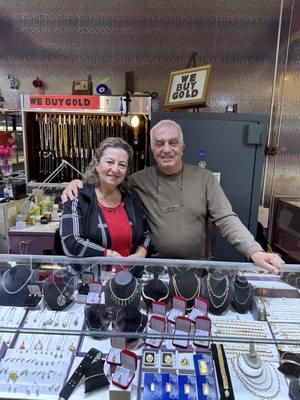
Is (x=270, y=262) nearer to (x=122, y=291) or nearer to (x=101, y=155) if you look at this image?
(x=122, y=291)

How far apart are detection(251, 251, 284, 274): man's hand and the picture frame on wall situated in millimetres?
2335

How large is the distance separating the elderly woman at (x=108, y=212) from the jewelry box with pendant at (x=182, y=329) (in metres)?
0.46

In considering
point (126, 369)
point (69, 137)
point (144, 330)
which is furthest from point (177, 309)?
point (69, 137)

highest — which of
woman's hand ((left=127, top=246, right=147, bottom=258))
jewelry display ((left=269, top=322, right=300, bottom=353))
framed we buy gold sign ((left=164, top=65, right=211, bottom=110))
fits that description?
framed we buy gold sign ((left=164, top=65, right=211, bottom=110))

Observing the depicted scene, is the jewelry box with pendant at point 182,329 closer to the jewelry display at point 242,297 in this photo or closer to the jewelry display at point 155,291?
the jewelry display at point 155,291

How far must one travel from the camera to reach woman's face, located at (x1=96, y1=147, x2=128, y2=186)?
4.76 ft

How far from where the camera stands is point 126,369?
93 cm

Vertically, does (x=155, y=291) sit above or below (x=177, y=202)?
Answer: below

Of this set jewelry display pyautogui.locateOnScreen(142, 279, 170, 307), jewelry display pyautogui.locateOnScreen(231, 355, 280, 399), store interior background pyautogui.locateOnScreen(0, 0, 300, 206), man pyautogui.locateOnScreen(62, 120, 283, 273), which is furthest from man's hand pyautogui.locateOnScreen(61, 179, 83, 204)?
store interior background pyautogui.locateOnScreen(0, 0, 300, 206)

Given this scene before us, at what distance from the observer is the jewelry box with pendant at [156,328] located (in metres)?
0.99

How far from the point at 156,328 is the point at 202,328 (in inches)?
6.0

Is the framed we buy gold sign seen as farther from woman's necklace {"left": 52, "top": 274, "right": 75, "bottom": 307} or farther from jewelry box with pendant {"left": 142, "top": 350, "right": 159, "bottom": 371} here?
jewelry box with pendant {"left": 142, "top": 350, "right": 159, "bottom": 371}

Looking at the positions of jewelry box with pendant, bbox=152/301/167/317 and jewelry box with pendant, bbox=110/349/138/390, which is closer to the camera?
jewelry box with pendant, bbox=110/349/138/390

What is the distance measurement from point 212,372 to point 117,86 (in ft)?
9.56
